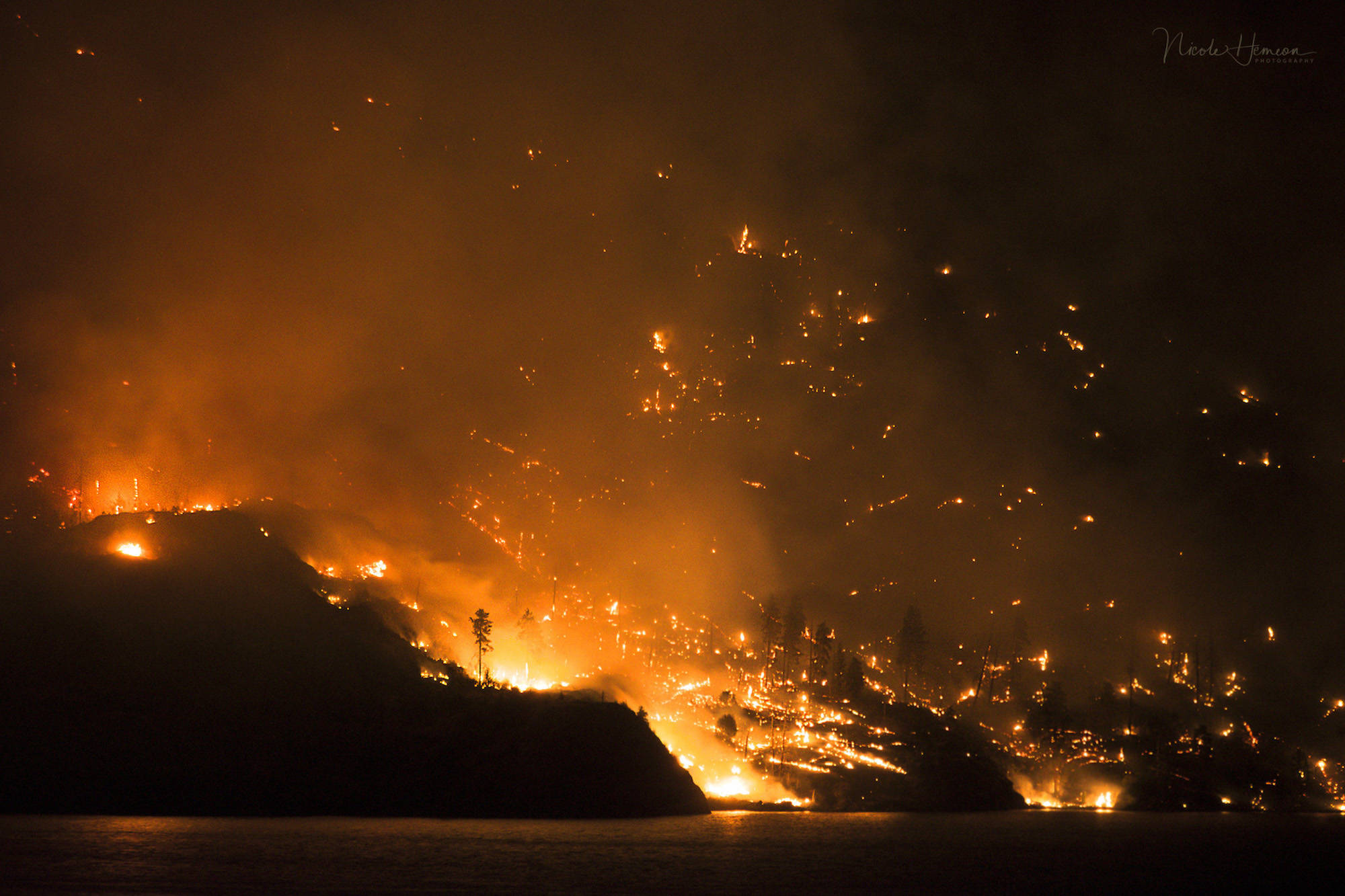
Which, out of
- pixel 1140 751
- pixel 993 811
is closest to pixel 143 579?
pixel 993 811

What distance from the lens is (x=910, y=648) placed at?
Result: 632 ft

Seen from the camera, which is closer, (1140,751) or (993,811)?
(993,811)

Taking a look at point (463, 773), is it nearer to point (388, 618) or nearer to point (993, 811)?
point (388, 618)

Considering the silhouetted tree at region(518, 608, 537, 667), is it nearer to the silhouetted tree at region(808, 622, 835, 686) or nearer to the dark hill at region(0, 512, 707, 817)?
the dark hill at region(0, 512, 707, 817)

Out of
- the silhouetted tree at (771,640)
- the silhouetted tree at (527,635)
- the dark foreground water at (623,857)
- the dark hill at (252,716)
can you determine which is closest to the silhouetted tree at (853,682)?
the silhouetted tree at (771,640)

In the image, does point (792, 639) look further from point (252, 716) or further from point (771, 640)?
point (252, 716)

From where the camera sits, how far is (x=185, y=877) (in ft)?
174

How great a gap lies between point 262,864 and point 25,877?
41.8 ft

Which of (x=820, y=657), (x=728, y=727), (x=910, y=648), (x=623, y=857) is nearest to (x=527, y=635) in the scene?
(x=728, y=727)

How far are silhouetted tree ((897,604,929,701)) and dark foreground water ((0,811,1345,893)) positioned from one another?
83.7 metres

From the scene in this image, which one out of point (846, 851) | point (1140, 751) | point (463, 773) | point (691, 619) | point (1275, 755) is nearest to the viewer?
point (846, 851)

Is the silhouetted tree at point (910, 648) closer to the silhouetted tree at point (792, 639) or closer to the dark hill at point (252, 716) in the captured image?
the silhouetted tree at point (792, 639)

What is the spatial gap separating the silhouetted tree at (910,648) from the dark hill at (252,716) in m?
80.3

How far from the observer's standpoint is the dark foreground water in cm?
5381
